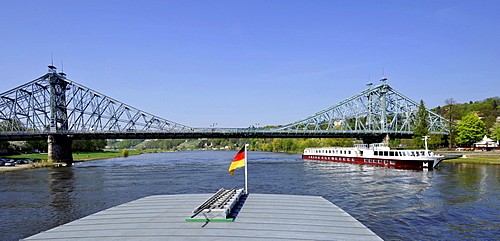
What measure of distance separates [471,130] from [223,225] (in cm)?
11261

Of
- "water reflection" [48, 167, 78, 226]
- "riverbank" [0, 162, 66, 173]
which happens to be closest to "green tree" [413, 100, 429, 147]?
"water reflection" [48, 167, 78, 226]

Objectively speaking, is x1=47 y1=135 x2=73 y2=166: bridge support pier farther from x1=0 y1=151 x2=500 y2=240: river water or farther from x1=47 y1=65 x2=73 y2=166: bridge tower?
x1=0 y1=151 x2=500 y2=240: river water

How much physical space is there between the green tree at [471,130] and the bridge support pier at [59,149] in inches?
4415

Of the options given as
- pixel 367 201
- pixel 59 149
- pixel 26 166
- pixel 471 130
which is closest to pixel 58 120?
pixel 59 149

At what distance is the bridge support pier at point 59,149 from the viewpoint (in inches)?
3607

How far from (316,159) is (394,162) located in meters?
36.0

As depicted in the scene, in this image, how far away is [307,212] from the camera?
1462 centimetres

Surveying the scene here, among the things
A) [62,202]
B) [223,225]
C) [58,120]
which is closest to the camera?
[223,225]

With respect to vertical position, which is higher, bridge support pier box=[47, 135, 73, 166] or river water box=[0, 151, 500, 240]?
bridge support pier box=[47, 135, 73, 166]

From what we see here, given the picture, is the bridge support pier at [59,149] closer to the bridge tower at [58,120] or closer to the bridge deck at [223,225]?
the bridge tower at [58,120]

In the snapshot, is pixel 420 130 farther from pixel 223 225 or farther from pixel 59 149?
pixel 223 225

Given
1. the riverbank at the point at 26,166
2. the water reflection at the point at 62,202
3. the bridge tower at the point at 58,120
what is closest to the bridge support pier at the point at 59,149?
the bridge tower at the point at 58,120

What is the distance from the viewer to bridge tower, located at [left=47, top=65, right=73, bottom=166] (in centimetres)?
9238

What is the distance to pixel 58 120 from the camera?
102 metres
